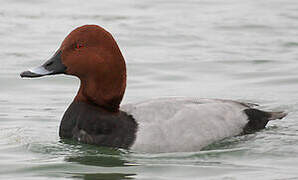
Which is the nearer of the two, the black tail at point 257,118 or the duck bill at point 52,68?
the duck bill at point 52,68

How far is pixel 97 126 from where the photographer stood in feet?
24.6

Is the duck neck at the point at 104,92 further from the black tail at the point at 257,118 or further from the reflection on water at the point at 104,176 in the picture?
the black tail at the point at 257,118

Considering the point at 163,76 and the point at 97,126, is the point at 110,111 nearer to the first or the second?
the point at 97,126

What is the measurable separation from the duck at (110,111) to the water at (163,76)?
0.42 feet

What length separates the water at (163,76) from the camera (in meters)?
7.07

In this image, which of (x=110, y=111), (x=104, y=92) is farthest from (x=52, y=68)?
(x=110, y=111)

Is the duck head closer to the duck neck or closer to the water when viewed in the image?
the duck neck

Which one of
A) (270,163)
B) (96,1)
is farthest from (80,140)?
(96,1)

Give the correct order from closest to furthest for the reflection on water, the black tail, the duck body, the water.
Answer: the reflection on water → the water → the duck body → the black tail

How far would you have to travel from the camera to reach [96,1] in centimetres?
1622

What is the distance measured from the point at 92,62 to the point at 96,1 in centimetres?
880

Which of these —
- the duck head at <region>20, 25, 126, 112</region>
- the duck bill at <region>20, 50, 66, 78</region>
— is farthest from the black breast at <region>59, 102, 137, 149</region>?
the duck bill at <region>20, 50, 66, 78</region>

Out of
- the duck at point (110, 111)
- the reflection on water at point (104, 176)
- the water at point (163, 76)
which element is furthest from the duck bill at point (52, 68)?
the reflection on water at point (104, 176)

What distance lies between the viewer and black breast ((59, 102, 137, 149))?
7363 mm
